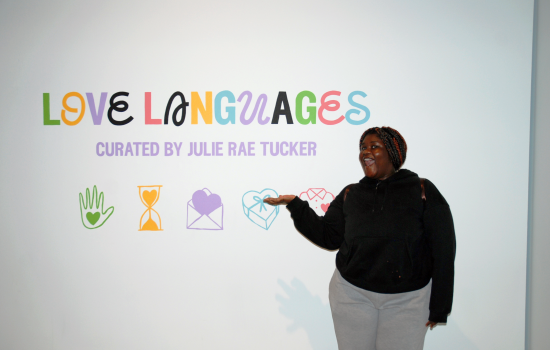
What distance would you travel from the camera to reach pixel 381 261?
1319mm

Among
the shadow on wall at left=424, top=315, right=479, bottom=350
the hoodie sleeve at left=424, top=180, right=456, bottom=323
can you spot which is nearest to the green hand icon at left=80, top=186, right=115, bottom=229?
the hoodie sleeve at left=424, top=180, right=456, bottom=323

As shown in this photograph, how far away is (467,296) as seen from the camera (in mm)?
1862

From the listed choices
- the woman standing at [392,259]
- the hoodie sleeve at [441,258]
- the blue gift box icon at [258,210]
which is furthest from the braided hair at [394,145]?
the blue gift box icon at [258,210]

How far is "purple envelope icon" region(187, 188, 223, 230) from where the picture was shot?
6.31 feet

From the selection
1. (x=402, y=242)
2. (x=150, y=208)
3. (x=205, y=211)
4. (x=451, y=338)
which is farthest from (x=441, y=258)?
(x=150, y=208)

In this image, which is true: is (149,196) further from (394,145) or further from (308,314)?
(394,145)

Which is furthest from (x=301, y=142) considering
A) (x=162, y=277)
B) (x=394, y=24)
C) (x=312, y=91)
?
(x=162, y=277)

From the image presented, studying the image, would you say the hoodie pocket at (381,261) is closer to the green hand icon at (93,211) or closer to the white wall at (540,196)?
the white wall at (540,196)

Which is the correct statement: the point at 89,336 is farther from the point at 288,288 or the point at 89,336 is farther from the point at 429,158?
the point at 429,158

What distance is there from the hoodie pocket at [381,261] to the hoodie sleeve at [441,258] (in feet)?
0.35

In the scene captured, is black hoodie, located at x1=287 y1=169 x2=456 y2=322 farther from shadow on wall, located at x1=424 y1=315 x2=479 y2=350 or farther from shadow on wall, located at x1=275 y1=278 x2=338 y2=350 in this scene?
shadow on wall, located at x1=424 y1=315 x2=479 y2=350

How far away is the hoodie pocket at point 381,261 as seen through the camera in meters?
1.30

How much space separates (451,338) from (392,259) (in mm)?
982

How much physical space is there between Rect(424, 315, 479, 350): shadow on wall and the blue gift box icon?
1.11 metres
